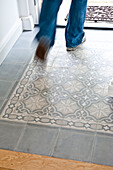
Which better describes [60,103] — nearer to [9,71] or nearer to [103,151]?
[103,151]

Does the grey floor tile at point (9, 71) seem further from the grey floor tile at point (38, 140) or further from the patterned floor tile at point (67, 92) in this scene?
the grey floor tile at point (38, 140)

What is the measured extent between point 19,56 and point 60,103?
0.81 m

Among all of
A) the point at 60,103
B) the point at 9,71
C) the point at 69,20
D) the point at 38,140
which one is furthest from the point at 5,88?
the point at 69,20

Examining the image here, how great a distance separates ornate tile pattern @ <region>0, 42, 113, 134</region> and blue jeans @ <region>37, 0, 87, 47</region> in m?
0.16

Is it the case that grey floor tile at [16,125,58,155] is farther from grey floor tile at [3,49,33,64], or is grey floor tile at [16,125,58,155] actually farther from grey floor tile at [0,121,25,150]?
grey floor tile at [3,49,33,64]

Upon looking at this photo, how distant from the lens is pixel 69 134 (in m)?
1.64

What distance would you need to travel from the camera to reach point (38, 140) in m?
1.61

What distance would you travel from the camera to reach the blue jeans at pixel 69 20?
185 centimetres

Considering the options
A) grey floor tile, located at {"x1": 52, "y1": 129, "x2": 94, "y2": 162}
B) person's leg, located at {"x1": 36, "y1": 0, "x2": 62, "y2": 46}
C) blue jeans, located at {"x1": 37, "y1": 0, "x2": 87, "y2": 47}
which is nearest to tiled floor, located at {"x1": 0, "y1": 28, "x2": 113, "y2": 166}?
grey floor tile, located at {"x1": 52, "y1": 129, "x2": 94, "y2": 162}

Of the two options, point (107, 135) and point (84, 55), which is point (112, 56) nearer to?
point (84, 55)

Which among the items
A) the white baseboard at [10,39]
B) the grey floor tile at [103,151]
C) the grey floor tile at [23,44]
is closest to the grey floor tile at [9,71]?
the white baseboard at [10,39]

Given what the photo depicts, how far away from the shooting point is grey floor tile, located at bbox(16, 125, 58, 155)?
5.10 feet

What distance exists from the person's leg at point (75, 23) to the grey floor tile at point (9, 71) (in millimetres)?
576

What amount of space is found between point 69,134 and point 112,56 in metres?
1.06
